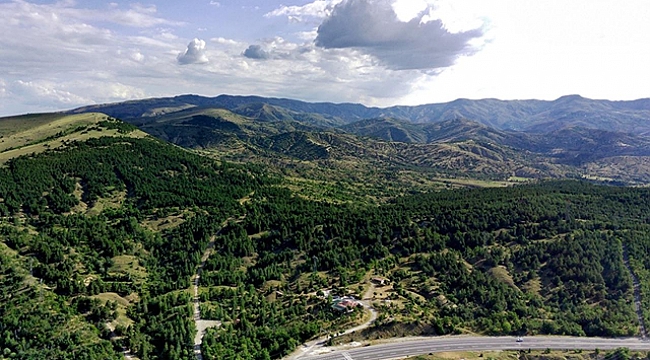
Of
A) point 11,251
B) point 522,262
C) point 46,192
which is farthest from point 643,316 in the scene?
point 46,192

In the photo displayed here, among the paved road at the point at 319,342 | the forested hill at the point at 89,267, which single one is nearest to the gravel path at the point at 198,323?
the forested hill at the point at 89,267

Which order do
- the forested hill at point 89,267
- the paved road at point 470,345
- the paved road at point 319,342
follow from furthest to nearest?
the paved road at point 470,345 < the paved road at point 319,342 < the forested hill at point 89,267

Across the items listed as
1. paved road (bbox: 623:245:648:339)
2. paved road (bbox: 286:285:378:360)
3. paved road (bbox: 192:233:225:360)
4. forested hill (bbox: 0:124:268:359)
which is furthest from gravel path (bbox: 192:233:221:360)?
paved road (bbox: 623:245:648:339)

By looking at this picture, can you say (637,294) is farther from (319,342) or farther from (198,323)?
(198,323)

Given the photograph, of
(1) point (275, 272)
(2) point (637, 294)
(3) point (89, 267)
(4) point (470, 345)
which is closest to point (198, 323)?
(1) point (275, 272)

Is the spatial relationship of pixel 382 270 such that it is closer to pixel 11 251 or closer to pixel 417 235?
pixel 417 235

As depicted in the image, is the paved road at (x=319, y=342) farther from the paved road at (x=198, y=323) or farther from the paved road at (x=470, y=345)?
the paved road at (x=198, y=323)
